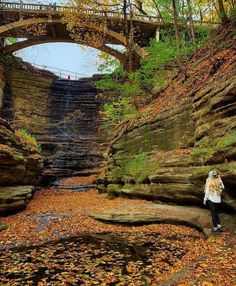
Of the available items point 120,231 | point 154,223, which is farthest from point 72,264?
point 154,223

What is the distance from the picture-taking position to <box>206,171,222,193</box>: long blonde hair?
328 inches

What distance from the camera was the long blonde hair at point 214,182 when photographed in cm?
834

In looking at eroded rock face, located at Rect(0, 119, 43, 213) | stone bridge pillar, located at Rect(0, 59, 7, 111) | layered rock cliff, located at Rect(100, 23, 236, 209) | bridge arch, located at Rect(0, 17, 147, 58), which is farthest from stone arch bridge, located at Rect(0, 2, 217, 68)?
eroded rock face, located at Rect(0, 119, 43, 213)

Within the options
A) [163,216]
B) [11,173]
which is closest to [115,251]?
[163,216]

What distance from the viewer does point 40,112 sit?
1337 inches

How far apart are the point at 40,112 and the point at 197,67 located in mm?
21725

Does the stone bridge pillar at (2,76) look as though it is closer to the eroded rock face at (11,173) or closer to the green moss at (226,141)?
the eroded rock face at (11,173)

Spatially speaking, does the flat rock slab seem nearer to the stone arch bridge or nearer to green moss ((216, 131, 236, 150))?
green moss ((216, 131, 236, 150))

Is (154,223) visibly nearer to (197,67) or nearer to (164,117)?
(164,117)

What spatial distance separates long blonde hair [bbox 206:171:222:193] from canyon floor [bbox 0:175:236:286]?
3.92 ft

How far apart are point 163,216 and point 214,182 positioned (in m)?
2.67

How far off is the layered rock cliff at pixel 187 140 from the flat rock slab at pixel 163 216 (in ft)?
1.43

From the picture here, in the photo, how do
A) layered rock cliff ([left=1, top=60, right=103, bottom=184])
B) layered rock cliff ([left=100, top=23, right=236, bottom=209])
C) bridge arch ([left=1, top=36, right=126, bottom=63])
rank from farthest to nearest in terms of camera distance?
bridge arch ([left=1, top=36, right=126, bottom=63]) → layered rock cliff ([left=1, top=60, right=103, bottom=184]) → layered rock cliff ([left=100, top=23, right=236, bottom=209])

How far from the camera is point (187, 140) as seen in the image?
1253 cm
